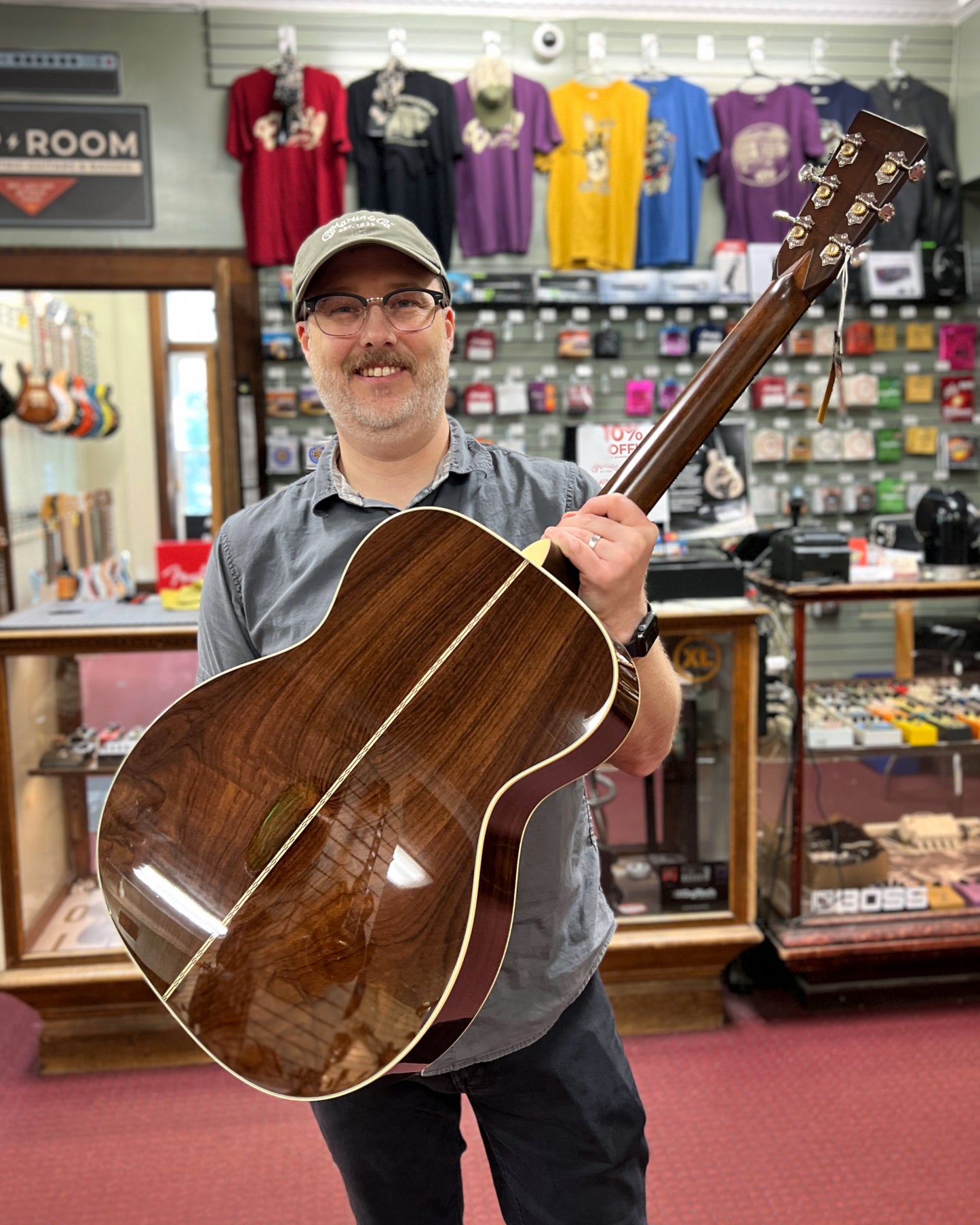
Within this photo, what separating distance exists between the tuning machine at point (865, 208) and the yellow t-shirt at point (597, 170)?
4100 millimetres

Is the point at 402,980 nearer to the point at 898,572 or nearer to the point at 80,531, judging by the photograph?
the point at 898,572

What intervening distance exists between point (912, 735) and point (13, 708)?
7.79 feet

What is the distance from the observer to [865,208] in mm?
1069

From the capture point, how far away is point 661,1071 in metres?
2.47

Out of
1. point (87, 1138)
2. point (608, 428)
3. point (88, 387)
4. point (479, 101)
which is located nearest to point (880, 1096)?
point (608, 428)

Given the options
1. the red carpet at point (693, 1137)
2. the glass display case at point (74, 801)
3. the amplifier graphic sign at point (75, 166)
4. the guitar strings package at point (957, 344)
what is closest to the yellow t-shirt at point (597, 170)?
the guitar strings package at point (957, 344)

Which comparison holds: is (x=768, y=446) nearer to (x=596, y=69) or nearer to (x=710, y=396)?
(x=596, y=69)

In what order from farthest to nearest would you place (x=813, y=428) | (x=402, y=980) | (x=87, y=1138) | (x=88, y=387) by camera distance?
(x=88, y=387) < (x=813, y=428) < (x=87, y=1138) < (x=402, y=980)

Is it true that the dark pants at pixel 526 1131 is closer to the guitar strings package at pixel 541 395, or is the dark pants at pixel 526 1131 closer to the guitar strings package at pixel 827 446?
the guitar strings package at pixel 541 395

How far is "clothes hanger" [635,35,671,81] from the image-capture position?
194 inches

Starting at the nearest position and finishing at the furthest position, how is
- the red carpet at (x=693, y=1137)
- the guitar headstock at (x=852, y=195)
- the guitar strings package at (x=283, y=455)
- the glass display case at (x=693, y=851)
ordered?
the guitar headstock at (x=852, y=195) → the red carpet at (x=693, y=1137) → the glass display case at (x=693, y=851) → the guitar strings package at (x=283, y=455)

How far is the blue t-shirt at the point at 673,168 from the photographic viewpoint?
494cm

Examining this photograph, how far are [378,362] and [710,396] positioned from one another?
38 centimetres

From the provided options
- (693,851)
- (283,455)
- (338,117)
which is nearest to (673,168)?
(338,117)
